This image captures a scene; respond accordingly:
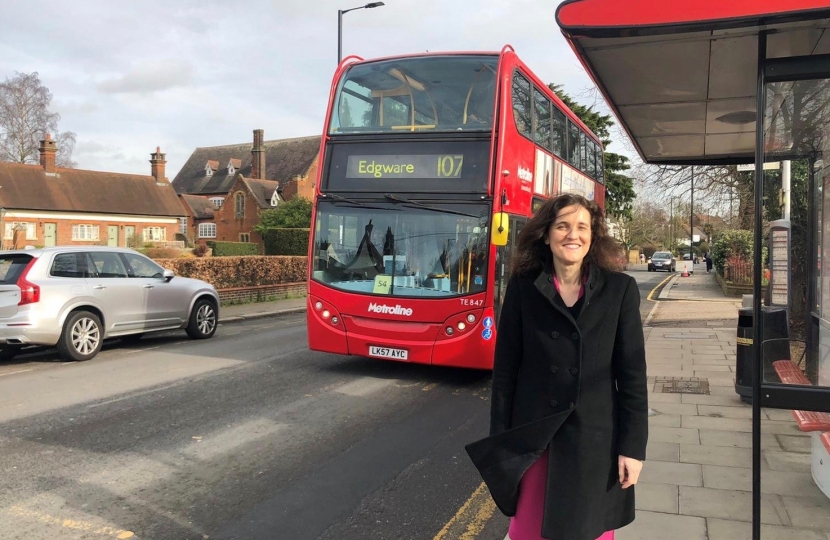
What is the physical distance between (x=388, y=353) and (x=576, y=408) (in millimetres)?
5858

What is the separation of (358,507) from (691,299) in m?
19.6

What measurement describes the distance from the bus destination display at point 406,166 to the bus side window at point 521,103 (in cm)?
111

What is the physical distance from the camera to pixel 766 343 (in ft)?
13.7

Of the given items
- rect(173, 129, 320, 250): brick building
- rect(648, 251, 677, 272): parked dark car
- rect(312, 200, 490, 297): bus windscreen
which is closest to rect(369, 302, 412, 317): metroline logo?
rect(312, 200, 490, 297): bus windscreen

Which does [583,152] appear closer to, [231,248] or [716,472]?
[716,472]

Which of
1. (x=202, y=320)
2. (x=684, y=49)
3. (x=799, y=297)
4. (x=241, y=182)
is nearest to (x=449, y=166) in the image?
(x=684, y=49)

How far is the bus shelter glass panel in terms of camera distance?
3.85 m

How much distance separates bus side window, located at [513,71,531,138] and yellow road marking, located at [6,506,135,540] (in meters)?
6.49

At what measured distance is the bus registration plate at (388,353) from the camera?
809 centimetres

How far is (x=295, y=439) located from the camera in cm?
581

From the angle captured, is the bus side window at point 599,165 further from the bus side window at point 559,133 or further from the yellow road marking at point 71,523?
the yellow road marking at point 71,523

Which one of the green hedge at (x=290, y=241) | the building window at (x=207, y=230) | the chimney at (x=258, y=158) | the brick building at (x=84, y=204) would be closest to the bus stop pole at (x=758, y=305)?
the green hedge at (x=290, y=241)

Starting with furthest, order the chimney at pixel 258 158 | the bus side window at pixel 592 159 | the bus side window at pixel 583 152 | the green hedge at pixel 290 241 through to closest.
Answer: the chimney at pixel 258 158, the green hedge at pixel 290 241, the bus side window at pixel 592 159, the bus side window at pixel 583 152

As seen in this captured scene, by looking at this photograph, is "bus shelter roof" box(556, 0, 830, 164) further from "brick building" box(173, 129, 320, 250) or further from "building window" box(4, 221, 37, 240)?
"building window" box(4, 221, 37, 240)
